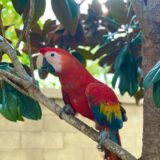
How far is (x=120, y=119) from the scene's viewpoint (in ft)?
3.96

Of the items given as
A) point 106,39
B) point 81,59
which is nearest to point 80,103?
point 81,59

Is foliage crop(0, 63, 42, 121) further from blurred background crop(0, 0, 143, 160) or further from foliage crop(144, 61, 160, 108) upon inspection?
foliage crop(144, 61, 160, 108)

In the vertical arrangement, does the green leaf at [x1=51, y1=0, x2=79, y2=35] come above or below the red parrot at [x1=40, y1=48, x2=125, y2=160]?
above

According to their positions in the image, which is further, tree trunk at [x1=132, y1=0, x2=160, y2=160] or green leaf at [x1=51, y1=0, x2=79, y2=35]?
green leaf at [x1=51, y1=0, x2=79, y2=35]

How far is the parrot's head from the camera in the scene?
122cm

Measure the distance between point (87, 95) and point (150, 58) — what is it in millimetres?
194

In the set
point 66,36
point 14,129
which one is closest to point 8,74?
point 66,36

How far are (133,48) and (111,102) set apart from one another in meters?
0.52

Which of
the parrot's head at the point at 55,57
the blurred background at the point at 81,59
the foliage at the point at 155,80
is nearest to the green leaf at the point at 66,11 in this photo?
the blurred background at the point at 81,59

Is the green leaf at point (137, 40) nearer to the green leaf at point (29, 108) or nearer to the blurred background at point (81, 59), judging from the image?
the blurred background at point (81, 59)

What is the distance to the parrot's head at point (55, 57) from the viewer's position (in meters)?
1.22

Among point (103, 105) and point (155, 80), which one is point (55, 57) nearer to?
point (103, 105)

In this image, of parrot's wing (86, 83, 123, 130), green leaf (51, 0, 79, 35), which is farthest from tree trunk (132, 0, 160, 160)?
green leaf (51, 0, 79, 35)

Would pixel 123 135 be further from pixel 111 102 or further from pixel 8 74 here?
pixel 8 74
